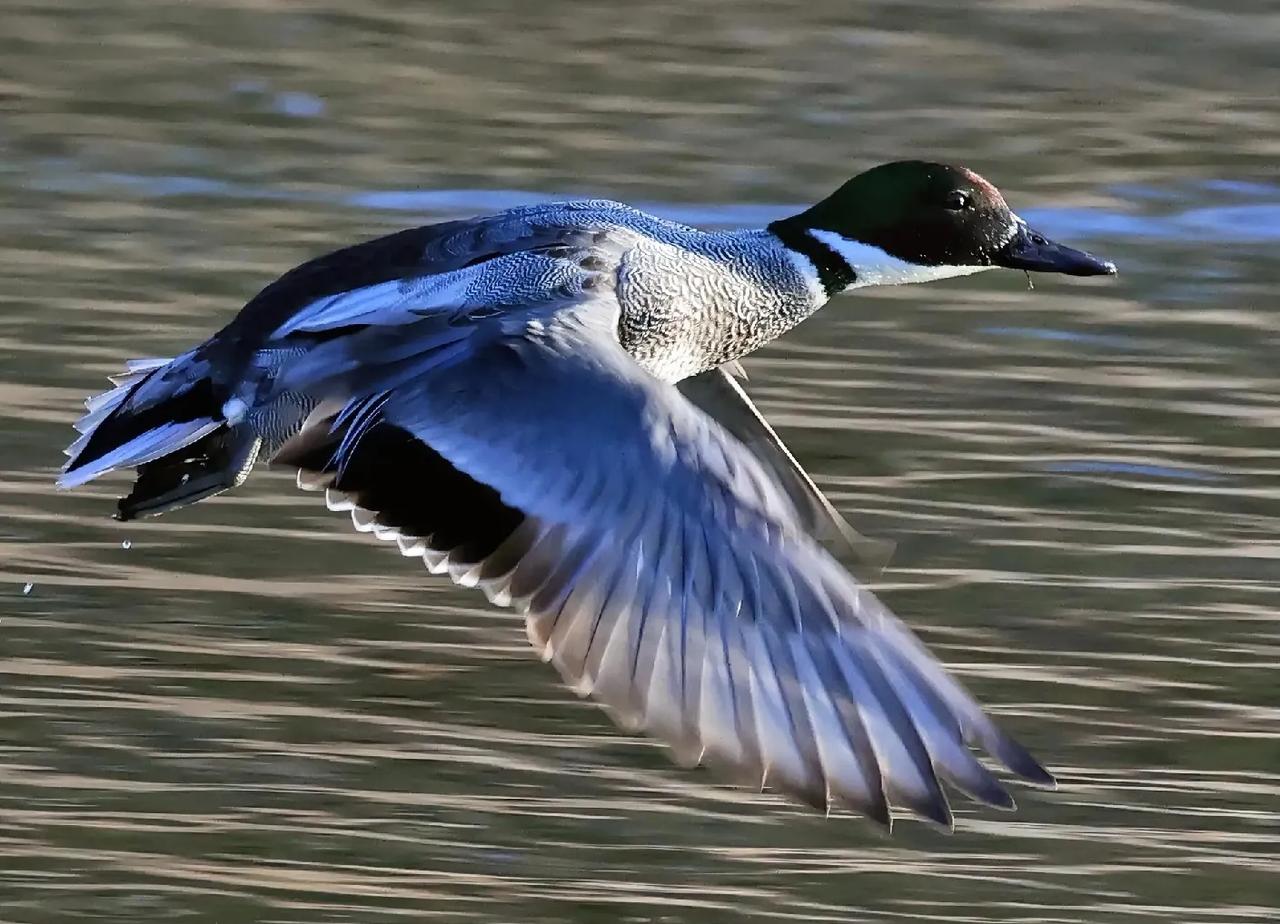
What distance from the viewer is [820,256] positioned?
7.64 meters

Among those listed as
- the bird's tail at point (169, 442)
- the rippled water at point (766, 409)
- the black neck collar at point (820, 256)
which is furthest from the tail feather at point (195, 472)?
the black neck collar at point (820, 256)

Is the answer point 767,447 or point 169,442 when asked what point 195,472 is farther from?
point 767,447

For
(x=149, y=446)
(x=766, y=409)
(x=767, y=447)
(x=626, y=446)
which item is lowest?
(x=766, y=409)

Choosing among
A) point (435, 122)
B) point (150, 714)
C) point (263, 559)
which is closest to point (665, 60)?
point (435, 122)

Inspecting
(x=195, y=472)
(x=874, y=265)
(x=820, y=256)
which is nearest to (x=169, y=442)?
(x=195, y=472)

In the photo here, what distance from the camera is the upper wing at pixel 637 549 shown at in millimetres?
5496

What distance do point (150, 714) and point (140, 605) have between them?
0.74m

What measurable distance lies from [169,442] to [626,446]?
125 cm

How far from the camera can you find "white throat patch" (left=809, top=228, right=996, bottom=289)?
25.1 feet

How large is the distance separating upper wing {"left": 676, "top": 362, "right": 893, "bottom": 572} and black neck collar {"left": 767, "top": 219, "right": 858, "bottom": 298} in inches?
13.8

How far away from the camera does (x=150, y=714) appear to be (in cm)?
706

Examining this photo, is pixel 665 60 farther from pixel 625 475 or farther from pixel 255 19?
pixel 625 475

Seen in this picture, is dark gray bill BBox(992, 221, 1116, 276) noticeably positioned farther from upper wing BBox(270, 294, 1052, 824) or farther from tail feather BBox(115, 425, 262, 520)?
tail feather BBox(115, 425, 262, 520)

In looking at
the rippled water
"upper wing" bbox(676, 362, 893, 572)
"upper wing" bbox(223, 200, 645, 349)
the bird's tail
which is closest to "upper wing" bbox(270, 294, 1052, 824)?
"upper wing" bbox(223, 200, 645, 349)
